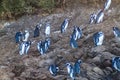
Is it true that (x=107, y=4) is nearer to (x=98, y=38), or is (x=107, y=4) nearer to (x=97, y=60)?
(x=98, y=38)

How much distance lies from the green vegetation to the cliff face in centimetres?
21

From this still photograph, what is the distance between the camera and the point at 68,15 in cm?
1423

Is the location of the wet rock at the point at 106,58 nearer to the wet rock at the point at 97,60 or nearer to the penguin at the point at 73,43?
the wet rock at the point at 97,60

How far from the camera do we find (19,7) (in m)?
14.4

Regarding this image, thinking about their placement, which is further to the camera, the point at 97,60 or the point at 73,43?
the point at 73,43

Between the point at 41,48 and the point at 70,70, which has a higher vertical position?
the point at 41,48

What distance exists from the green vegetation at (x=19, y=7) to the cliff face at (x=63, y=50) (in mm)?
206

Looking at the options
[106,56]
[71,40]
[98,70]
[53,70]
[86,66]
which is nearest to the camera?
[98,70]

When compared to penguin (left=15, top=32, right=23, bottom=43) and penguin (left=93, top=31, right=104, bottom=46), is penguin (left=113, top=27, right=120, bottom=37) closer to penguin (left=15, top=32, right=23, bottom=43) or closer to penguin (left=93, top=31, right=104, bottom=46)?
penguin (left=93, top=31, right=104, bottom=46)

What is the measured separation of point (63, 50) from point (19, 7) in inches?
117

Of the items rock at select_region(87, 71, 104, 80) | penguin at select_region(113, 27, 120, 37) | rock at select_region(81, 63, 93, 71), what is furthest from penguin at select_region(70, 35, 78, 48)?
rock at select_region(87, 71, 104, 80)

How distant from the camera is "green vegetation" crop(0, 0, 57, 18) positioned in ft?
47.0

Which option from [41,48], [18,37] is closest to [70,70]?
[41,48]

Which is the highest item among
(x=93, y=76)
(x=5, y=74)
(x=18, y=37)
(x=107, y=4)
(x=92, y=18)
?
(x=107, y=4)
